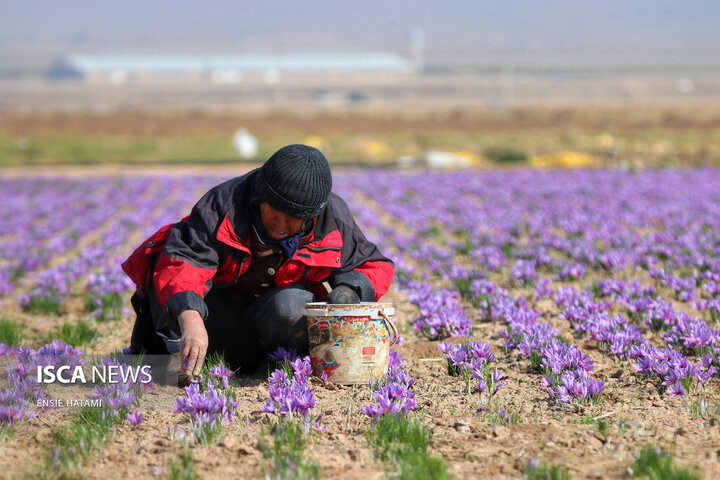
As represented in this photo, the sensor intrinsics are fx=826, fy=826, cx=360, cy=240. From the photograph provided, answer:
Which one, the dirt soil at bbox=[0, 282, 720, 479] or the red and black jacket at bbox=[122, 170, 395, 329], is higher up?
the red and black jacket at bbox=[122, 170, 395, 329]

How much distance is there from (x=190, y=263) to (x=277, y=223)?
0.50 metres

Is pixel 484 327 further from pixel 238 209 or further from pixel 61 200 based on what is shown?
pixel 61 200

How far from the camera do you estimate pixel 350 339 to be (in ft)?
14.7

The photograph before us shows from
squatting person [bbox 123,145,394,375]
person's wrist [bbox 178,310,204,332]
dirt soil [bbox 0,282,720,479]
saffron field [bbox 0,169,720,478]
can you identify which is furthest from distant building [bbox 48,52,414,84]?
person's wrist [bbox 178,310,204,332]

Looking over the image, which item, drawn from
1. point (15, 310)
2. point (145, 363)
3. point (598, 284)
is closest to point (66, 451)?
point (145, 363)

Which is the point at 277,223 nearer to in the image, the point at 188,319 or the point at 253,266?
the point at 253,266

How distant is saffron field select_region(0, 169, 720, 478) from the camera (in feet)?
11.5

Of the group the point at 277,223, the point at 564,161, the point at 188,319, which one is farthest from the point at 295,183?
the point at 564,161

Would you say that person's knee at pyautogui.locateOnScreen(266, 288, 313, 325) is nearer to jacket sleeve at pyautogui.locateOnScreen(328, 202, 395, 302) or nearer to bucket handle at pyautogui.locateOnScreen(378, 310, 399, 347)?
jacket sleeve at pyautogui.locateOnScreen(328, 202, 395, 302)

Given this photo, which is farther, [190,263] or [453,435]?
[190,263]

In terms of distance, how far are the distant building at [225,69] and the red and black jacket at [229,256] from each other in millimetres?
126100

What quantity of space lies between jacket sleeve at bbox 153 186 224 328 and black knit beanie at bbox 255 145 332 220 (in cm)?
35

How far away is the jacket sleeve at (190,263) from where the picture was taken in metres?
4.23

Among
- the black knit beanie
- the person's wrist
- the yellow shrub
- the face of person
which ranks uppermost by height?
the black knit beanie
